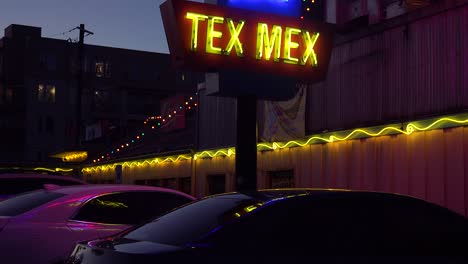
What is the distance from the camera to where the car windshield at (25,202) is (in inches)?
302

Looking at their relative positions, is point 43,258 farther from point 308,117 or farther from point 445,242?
point 308,117

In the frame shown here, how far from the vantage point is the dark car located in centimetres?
461

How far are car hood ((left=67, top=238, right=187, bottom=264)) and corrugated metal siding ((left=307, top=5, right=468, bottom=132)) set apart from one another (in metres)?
8.32

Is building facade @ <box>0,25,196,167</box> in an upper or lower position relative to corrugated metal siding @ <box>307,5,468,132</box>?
upper

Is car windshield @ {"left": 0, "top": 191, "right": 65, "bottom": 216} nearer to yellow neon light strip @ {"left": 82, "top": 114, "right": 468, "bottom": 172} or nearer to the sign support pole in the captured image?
the sign support pole

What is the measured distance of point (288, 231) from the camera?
16.0ft

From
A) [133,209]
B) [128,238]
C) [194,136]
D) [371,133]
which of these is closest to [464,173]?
[371,133]

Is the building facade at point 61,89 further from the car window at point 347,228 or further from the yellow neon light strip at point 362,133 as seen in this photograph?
the car window at point 347,228

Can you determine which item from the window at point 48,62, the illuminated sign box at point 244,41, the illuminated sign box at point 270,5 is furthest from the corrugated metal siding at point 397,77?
the window at point 48,62

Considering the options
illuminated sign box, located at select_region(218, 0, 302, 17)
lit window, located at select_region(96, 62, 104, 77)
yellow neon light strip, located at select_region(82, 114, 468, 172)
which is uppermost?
lit window, located at select_region(96, 62, 104, 77)

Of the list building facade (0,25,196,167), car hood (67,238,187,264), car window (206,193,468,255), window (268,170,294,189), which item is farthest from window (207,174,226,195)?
building facade (0,25,196,167)

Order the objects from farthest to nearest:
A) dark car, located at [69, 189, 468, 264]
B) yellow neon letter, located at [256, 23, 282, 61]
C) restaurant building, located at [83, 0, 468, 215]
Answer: yellow neon letter, located at [256, 23, 282, 61], restaurant building, located at [83, 0, 468, 215], dark car, located at [69, 189, 468, 264]

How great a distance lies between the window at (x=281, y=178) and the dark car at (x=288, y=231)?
10289 millimetres

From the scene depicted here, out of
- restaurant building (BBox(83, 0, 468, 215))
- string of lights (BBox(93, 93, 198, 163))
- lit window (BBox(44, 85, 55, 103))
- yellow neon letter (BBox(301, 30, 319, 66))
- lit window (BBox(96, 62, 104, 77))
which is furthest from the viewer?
lit window (BBox(96, 62, 104, 77))
